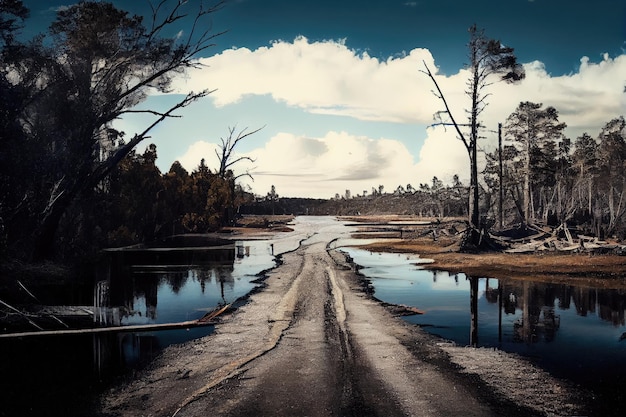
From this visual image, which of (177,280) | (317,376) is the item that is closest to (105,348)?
(317,376)

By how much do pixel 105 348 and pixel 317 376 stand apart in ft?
15.6

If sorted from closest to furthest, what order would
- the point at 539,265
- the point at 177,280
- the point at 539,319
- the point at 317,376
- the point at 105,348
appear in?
the point at 317,376, the point at 105,348, the point at 539,319, the point at 177,280, the point at 539,265

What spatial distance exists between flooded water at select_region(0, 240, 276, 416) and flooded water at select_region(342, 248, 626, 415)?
5748 mm

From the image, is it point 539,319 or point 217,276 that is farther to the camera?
point 217,276

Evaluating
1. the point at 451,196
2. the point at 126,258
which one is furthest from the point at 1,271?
the point at 451,196

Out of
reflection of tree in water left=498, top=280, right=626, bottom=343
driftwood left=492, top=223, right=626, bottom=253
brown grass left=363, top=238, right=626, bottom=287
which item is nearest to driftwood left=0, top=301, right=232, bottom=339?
reflection of tree in water left=498, top=280, right=626, bottom=343

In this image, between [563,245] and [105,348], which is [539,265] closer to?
[563,245]

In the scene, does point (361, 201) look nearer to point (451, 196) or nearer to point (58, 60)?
point (451, 196)

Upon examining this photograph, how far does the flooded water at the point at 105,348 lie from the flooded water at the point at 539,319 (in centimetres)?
575

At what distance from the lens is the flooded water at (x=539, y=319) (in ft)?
26.2

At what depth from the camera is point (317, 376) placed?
728 cm

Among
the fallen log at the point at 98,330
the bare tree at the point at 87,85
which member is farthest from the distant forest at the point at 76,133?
the fallen log at the point at 98,330

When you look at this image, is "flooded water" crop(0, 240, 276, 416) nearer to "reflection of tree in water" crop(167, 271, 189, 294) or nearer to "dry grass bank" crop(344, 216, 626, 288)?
"reflection of tree in water" crop(167, 271, 189, 294)

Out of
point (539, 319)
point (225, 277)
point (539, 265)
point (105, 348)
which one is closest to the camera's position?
point (105, 348)
